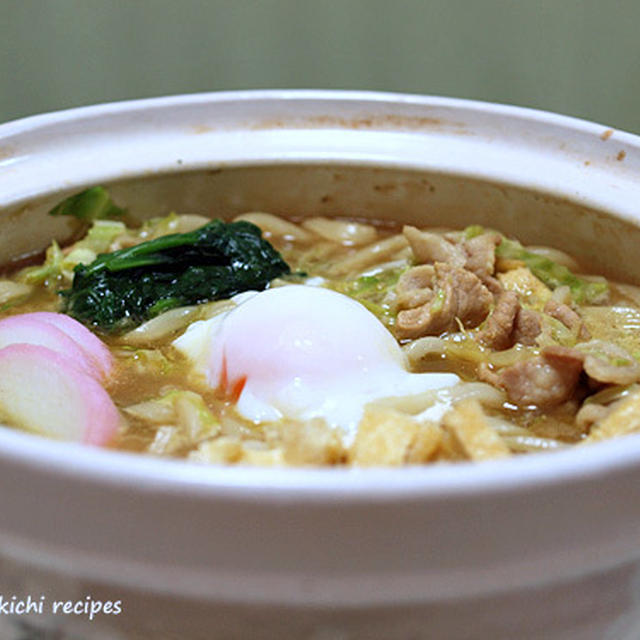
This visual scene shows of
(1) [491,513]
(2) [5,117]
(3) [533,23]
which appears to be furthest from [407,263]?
(2) [5,117]

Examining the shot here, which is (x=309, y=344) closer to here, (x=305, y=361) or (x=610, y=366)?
(x=305, y=361)

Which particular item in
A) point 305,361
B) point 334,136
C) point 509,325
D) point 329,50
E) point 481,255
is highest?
point 329,50

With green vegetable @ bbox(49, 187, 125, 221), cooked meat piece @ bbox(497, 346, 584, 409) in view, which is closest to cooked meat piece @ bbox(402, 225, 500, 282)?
cooked meat piece @ bbox(497, 346, 584, 409)

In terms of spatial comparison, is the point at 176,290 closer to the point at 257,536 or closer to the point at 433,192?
the point at 433,192

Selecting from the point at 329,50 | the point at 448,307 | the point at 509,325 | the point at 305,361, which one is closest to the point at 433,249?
the point at 448,307

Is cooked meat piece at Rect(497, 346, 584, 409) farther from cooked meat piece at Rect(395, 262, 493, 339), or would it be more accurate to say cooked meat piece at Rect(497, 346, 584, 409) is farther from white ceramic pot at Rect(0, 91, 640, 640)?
white ceramic pot at Rect(0, 91, 640, 640)
